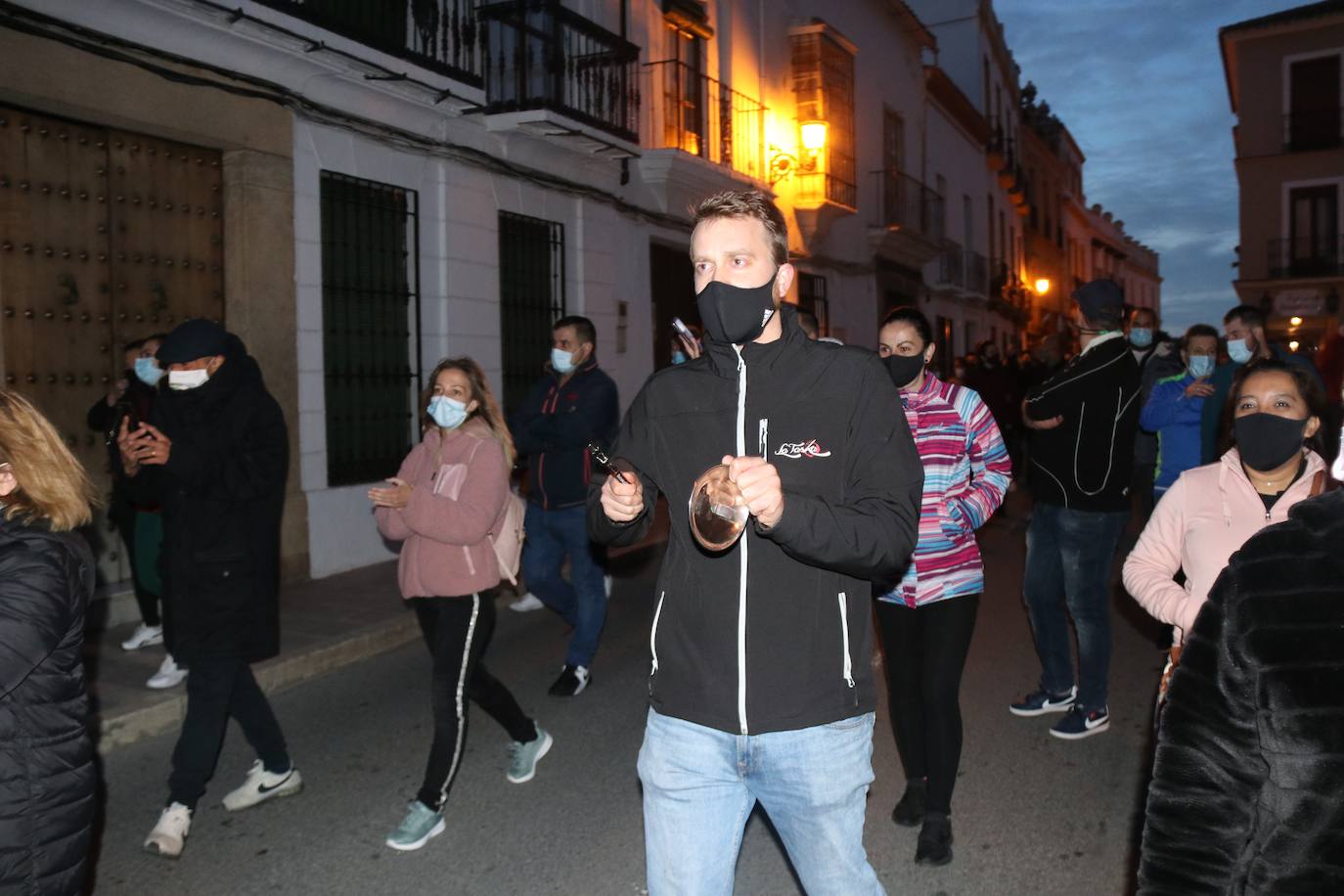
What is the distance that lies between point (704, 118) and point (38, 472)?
13.9 metres

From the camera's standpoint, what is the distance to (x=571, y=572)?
6727 millimetres

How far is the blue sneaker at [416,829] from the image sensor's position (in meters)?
4.15

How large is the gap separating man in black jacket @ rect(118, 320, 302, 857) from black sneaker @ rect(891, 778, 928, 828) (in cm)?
245

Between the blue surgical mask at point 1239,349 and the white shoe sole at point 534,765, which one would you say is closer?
the white shoe sole at point 534,765

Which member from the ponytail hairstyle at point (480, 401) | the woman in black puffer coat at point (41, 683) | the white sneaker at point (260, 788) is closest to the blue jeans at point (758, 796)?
the woman in black puffer coat at point (41, 683)

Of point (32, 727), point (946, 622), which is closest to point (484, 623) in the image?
point (946, 622)

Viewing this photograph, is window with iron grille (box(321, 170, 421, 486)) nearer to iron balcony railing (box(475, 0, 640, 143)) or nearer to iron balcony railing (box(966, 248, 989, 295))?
iron balcony railing (box(475, 0, 640, 143))

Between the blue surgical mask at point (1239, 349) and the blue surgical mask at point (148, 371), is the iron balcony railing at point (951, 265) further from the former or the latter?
the blue surgical mask at point (148, 371)

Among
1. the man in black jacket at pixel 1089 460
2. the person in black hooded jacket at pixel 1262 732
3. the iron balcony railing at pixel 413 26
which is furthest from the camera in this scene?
the iron balcony railing at pixel 413 26

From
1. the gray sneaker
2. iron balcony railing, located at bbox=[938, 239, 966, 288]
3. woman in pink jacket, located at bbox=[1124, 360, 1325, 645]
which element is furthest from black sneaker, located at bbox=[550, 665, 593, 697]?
iron balcony railing, located at bbox=[938, 239, 966, 288]

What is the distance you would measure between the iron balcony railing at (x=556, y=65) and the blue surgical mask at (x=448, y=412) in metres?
7.50

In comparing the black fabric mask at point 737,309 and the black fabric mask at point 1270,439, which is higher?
the black fabric mask at point 737,309

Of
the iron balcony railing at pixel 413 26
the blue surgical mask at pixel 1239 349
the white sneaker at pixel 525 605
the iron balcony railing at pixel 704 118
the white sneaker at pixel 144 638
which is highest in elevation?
the iron balcony railing at pixel 704 118

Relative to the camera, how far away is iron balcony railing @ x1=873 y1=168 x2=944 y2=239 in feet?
72.5
